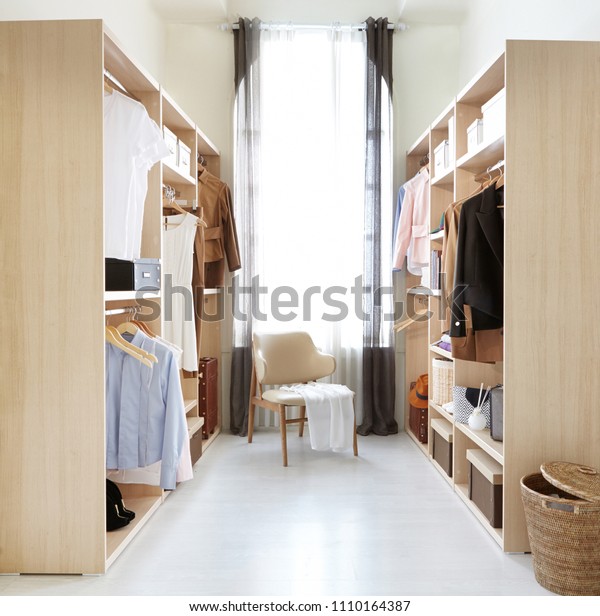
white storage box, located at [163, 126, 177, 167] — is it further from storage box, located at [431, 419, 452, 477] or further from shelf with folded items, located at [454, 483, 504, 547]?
shelf with folded items, located at [454, 483, 504, 547]

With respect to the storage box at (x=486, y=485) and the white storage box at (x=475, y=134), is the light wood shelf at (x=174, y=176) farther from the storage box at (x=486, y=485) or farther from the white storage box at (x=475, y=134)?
the storage box at (x=486, y=485)

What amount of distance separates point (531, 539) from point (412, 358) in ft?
8.13

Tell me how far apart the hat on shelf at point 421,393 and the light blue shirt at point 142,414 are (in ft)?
6.76

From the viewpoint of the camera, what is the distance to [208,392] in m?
4.19

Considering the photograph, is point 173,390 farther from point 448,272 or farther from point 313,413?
point 448,272

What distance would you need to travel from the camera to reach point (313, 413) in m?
3.76

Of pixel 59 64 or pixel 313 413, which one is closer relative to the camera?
pixel 59 64

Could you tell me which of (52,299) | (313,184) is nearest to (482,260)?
(52,299)

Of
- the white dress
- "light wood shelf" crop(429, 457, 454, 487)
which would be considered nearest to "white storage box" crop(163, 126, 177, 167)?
the white dress

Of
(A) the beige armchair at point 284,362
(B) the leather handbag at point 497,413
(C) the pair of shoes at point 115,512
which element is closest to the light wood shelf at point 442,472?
(B) the leather handbag at point 497,413

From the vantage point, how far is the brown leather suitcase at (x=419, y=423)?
13.6 ft

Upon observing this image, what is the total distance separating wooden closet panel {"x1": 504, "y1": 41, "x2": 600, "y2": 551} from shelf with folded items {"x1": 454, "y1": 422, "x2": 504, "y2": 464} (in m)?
0.13

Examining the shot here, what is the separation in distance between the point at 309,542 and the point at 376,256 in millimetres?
2486
